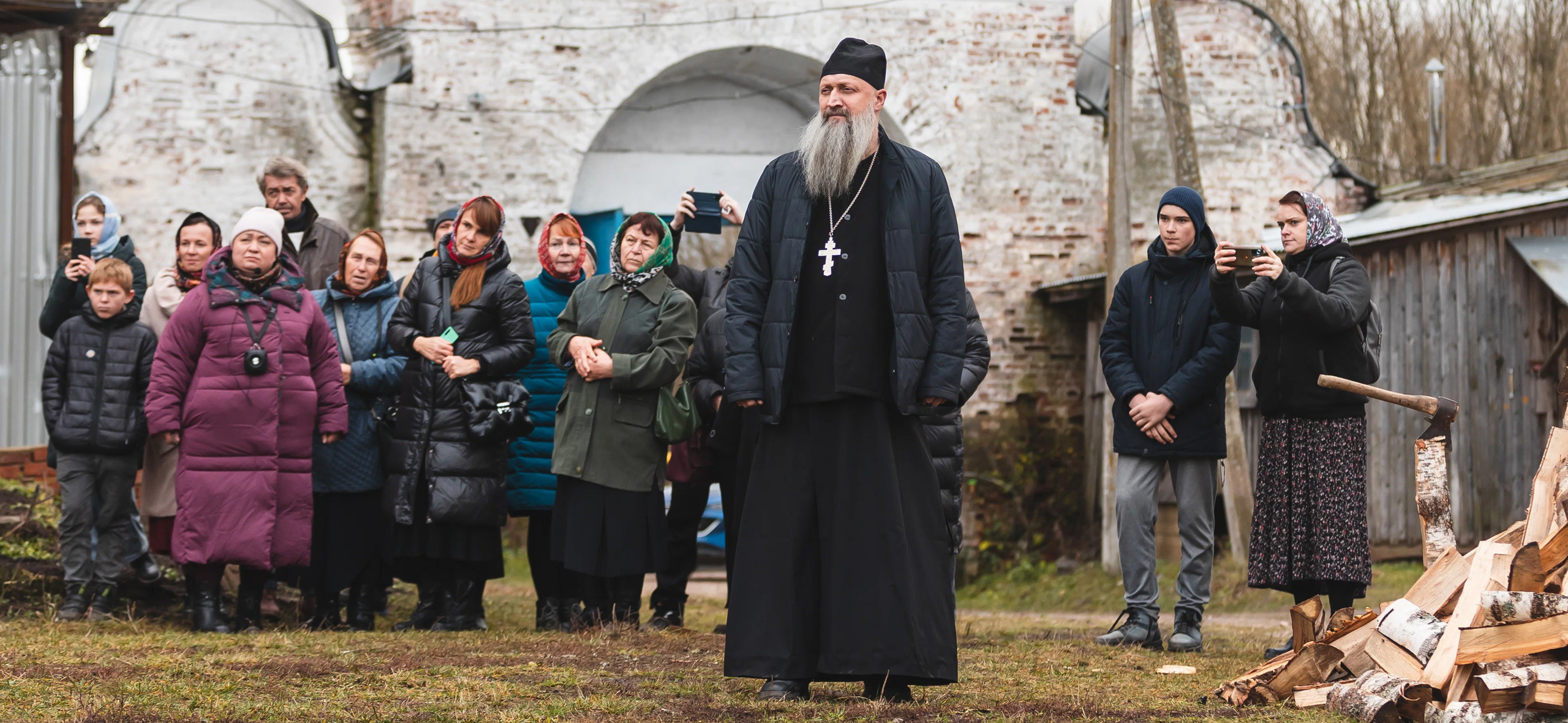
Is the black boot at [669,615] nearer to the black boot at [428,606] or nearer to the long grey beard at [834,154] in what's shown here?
the black boot at [428,606]

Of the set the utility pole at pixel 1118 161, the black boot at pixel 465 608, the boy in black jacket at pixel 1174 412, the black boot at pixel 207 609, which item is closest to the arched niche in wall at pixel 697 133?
the utility pole at pixel 1118 161

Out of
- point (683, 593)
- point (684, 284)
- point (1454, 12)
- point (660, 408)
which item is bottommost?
point (683, 593)

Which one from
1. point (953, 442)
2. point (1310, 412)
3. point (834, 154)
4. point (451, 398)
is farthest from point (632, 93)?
point (834, 154)

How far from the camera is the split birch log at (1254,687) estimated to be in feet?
14.9

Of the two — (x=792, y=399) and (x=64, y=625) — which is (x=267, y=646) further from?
(x=792, y=399)

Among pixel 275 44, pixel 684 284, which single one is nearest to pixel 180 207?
pixel 275 44

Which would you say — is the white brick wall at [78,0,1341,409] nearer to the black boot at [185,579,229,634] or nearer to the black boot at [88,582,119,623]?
the black boot at [88,582,119,623]

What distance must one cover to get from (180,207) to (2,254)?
1.84 meters

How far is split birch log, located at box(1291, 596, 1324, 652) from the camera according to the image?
502 cm

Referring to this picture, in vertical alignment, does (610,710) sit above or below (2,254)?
below

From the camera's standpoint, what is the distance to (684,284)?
7531 millimetres

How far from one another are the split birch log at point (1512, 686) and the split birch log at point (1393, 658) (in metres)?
0.38

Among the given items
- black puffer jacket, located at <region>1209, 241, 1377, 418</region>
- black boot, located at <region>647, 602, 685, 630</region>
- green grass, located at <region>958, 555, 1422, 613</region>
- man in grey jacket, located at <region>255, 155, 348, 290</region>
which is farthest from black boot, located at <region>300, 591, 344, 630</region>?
green grass, located at <region>958, 555, 1422, 613</region>

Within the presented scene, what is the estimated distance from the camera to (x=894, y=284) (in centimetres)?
458
